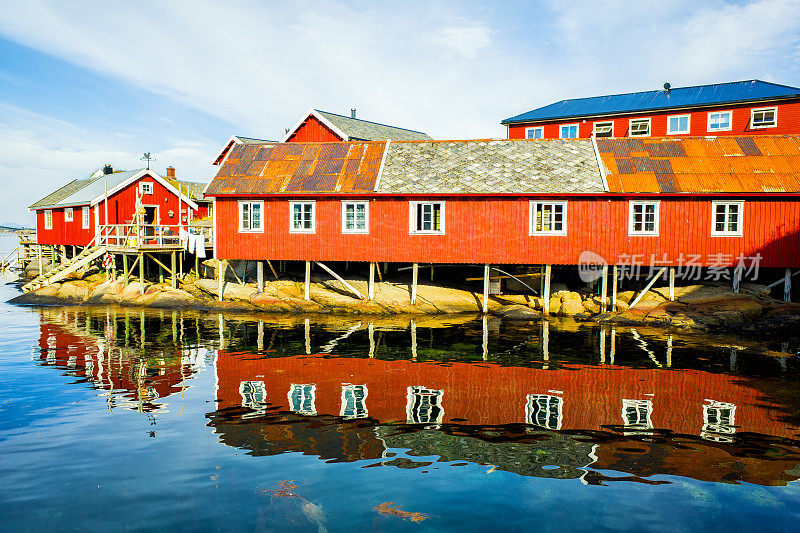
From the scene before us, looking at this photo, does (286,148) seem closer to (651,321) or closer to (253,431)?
(651,321)

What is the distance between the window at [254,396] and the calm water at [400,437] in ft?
0.24

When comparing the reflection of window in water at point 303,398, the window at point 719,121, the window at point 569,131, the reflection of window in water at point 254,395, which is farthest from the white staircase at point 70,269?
the window at point 719,121

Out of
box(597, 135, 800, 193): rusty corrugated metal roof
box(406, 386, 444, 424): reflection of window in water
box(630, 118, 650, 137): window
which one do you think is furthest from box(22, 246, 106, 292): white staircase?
box(630, 118, 650, 137): window

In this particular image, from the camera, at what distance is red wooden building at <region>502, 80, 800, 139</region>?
1246 inches

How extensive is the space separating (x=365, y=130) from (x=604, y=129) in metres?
16.0

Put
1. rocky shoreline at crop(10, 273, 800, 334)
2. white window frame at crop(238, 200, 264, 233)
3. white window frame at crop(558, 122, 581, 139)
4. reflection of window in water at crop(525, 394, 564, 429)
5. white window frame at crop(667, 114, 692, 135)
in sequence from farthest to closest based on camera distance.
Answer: white window frame at crop(558, 122, 581, 139)
white window frame at crop(667, 114, 692, 135)
white window frame at crop(238, 200, 264, 233)
rocky shoreline at crop(10, 273, 800, 334)
reflection of window in water at crop(525, 394, 564, 429)

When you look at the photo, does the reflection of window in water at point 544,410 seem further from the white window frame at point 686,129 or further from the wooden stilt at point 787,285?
the white window frame at point 686,129

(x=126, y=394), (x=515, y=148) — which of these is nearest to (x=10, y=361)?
(x=126, y=394)

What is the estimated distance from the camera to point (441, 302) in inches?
1035

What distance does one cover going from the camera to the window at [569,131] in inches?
1464

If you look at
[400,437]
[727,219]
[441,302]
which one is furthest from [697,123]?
[400,437]

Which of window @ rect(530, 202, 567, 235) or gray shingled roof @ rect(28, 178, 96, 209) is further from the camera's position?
gray shingled roof @ rect(28, 178, 96, 209)

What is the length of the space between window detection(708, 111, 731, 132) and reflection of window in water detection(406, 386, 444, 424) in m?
29.2

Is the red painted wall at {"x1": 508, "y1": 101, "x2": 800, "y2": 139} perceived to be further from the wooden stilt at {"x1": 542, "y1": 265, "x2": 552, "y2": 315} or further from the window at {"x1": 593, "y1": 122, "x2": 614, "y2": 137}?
the wooden stilt at {"x1": 542, "y1": 265, "x2": 552, "y2": 315}
